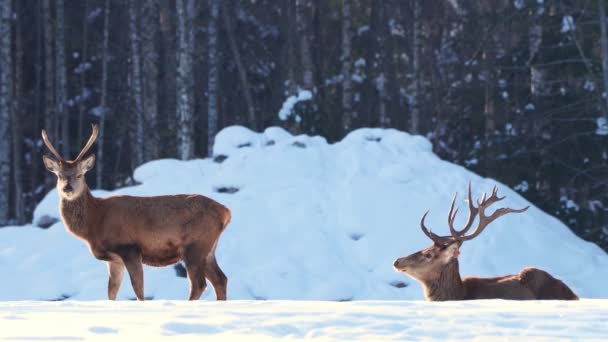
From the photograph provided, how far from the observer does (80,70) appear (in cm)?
2789

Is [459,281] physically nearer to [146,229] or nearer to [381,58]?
[146,229]

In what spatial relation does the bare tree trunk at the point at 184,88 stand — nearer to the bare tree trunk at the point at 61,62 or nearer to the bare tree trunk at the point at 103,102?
the bare tree trunk at the point at 103,102

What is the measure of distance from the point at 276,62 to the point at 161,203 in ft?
64.5

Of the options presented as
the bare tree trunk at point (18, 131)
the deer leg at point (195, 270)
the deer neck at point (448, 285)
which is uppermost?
the deer leg at point (195, 270)

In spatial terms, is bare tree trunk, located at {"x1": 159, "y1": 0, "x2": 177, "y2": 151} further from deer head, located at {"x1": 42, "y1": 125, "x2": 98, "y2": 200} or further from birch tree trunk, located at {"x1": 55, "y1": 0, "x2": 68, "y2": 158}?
deer head, located at {"x1": 42, "y1": 125, "x2": 98, "y2": 200}

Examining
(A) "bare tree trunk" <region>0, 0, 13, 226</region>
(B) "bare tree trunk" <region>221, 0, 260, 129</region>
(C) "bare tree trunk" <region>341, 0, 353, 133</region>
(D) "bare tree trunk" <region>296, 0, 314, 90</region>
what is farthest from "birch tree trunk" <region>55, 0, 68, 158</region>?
(C) "bare tree trunk" <region>341, 0, 353, 133</region>

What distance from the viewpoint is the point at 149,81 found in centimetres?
2286

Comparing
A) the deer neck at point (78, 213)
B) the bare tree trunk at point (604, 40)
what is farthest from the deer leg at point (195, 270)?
the bare tree trunk at point (604, 40)

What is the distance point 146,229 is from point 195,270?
0.58m

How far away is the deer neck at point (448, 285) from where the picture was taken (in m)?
10.3

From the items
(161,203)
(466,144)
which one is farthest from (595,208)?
(161,203)

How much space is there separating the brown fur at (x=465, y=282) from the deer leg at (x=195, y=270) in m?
1.96

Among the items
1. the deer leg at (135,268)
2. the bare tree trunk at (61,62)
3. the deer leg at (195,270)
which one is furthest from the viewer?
the bare tree trunk at (61,62)

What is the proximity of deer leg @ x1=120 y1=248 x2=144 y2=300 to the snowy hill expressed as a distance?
3502 mm
